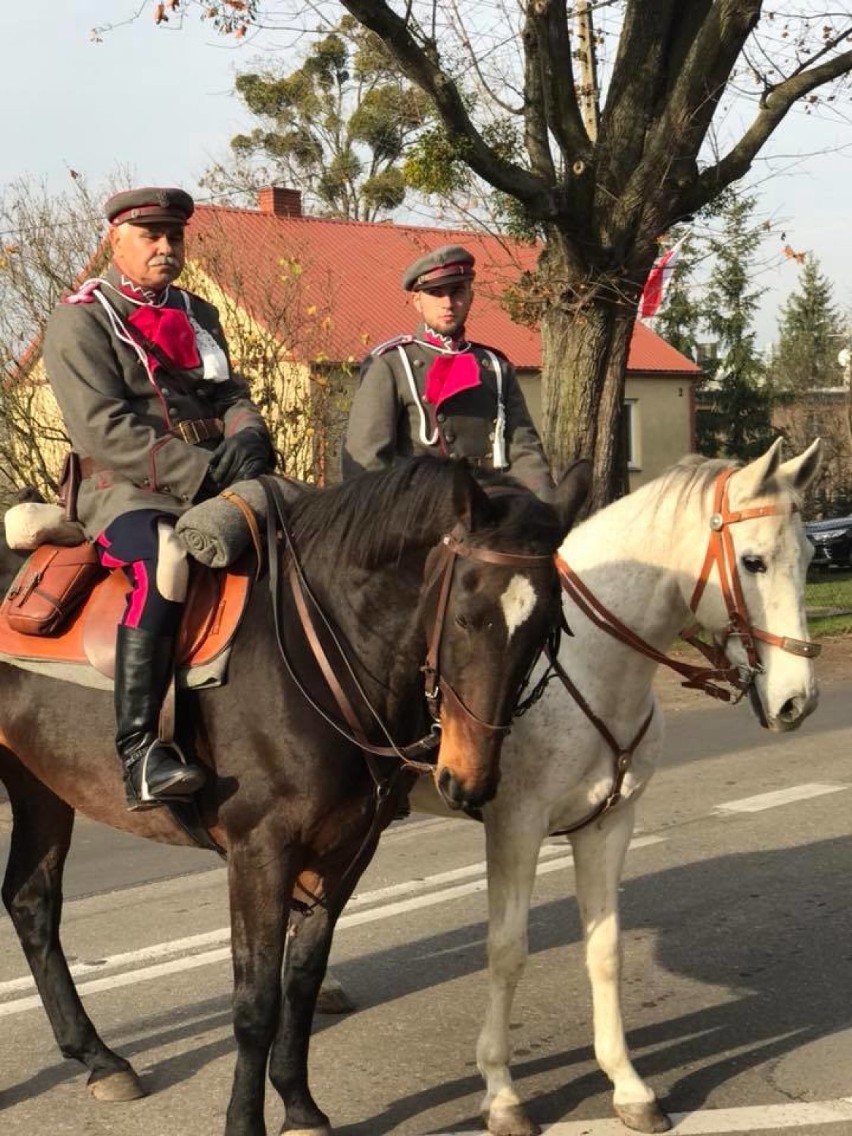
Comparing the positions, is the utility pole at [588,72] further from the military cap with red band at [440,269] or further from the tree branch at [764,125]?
the military cap with red band at [440,269]

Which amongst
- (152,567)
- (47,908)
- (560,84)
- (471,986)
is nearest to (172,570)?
(152,567)

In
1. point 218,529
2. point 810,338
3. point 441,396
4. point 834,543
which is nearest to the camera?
point 218,529

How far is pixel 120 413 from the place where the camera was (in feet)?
14.6

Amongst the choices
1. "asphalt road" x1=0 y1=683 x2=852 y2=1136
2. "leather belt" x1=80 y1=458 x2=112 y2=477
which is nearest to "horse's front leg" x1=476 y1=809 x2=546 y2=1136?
"asphalt road" x1=0 y1=683 x2=852 y2=1136

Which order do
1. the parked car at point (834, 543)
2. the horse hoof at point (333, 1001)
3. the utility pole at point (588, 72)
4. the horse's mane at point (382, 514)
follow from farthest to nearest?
the parked car at point (834, 543) < the utility pole at point (588, 72) < the horse hoof at point (333, 1001) < the horse's mane at point (382, 514)

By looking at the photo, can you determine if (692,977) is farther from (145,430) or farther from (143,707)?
(145,430)

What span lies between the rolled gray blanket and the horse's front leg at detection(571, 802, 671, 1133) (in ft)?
4.80

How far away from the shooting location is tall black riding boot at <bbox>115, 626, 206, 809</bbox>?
13.4 ft

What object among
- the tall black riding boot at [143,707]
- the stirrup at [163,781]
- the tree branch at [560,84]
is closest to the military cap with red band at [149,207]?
the tall black riding boot at [143,707]

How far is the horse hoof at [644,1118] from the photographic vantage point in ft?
14.5

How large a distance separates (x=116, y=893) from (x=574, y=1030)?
3.04 meters

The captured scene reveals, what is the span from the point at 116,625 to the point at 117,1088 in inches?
62.0

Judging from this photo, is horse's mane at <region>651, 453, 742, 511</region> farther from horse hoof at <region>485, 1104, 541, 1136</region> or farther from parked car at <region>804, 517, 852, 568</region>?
parked car at <region>804, 517, 852, 568</region>

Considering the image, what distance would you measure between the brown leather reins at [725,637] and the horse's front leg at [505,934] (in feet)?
0.73
